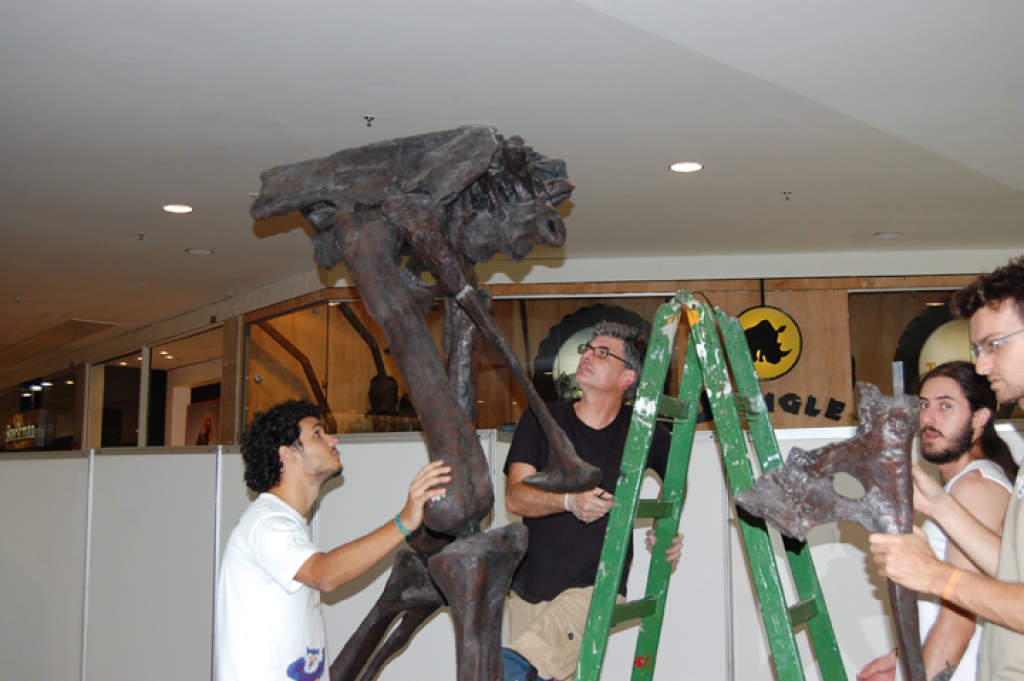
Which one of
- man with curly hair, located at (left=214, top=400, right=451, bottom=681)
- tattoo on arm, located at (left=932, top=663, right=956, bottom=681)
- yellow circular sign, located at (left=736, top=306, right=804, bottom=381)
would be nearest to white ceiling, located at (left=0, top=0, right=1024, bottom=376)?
yellow circular sign, located at (left=736, top=306, right=804, bottom=381)

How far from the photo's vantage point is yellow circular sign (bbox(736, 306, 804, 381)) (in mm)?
6148

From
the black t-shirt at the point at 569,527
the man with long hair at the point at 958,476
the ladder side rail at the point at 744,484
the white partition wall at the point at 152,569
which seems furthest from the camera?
the white partition wall at the point at 152,569

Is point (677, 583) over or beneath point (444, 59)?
beneath

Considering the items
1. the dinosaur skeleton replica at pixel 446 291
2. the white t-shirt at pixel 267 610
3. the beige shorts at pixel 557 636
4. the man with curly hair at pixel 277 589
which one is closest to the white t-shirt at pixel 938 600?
the beige shorts at pixel 557 636

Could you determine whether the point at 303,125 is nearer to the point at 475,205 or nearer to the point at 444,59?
the point at 444,59

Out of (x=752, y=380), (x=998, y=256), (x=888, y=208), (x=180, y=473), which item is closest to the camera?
(x=752, y=380)

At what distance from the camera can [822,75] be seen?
3438 millimetres

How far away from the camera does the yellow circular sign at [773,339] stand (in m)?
6.15

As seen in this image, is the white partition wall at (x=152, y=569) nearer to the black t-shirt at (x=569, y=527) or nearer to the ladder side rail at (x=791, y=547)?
the black t-shirt at (x=569, y=527)

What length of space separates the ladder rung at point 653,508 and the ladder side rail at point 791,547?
10.0 inches

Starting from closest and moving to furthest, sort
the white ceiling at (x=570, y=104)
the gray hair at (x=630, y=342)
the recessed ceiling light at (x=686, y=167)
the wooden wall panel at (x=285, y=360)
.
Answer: the gray hair at (x=630, y=342), the white ceiling at (x=570, y=104), the recessed ceiling light at (x=686, y=167), the wooden wall panel at (x=285, y=360)

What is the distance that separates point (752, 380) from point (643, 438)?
1.07 ft

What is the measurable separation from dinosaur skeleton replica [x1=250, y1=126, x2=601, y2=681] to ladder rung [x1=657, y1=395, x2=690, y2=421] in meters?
0.34

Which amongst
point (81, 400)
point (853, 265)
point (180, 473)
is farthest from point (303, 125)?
point (81, 400)
